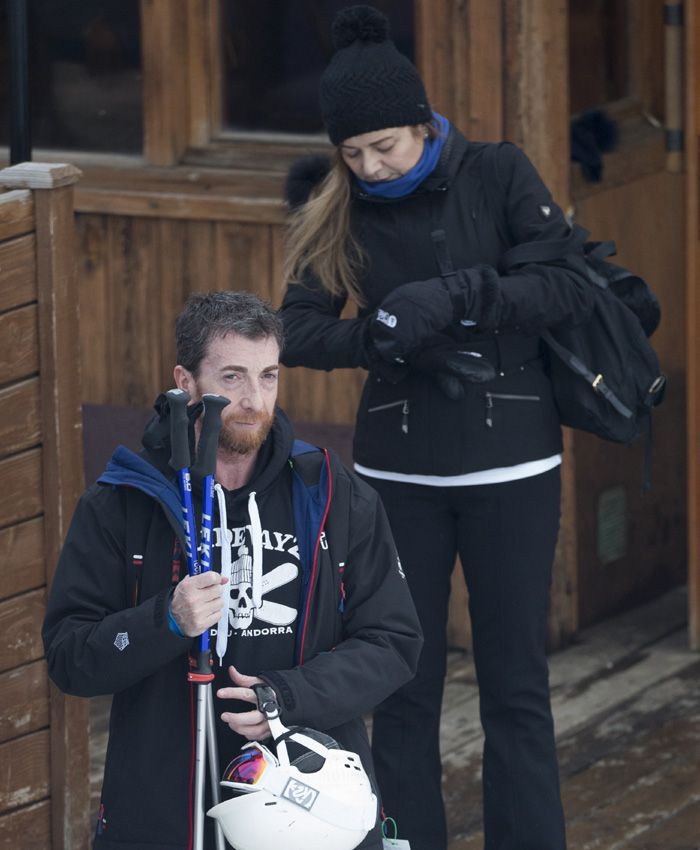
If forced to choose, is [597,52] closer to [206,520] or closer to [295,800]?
[206,520]

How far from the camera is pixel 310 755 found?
2.88 meters

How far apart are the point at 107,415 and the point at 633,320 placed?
8.46 ft

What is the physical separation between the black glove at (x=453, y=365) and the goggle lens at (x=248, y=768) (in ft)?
4.25

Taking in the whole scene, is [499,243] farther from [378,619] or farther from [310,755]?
[310,755]

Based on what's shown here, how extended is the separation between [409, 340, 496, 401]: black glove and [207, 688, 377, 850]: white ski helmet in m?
1.25

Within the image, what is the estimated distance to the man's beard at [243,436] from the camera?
10.1ft

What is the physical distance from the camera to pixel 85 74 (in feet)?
21.2

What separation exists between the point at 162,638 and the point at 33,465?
1.30m

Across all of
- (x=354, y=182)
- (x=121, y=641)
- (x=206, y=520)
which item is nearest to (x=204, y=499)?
(x=206, y=520)

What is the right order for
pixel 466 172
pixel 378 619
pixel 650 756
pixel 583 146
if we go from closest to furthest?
1. pixel 378 619
2. pixel 466 172
3. pixel 650 756
4. pixel 583 146

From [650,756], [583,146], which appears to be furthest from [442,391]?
[583,146]

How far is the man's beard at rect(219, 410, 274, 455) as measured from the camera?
3.07m

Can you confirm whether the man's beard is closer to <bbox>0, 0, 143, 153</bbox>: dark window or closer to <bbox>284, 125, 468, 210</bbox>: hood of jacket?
<bbox>284, 125, 468, 210</bbox>: hood of jacket

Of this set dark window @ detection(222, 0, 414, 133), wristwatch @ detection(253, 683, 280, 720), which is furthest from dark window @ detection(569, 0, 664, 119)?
wristwatch @ detection(253, 683, 280, 720)
